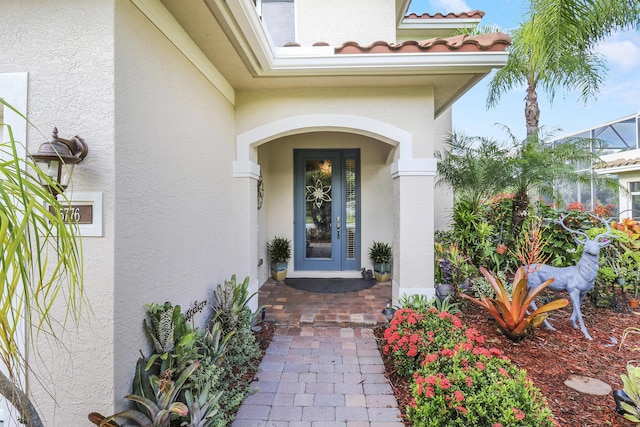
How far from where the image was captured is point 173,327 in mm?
2996

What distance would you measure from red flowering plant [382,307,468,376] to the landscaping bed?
0.23 meters

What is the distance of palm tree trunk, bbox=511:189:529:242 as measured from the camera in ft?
20.4

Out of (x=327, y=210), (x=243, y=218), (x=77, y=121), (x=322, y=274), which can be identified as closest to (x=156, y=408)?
(x=77, y=121)

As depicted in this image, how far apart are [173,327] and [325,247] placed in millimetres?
5136

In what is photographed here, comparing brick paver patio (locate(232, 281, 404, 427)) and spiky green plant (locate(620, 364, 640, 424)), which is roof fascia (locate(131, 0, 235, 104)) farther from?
spiky green plant (locate(620, 364, 640, 424))

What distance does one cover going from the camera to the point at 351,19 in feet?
23.0

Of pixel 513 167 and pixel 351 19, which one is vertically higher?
pixel 351 19

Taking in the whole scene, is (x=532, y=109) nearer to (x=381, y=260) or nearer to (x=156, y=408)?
(x=381, y=260)

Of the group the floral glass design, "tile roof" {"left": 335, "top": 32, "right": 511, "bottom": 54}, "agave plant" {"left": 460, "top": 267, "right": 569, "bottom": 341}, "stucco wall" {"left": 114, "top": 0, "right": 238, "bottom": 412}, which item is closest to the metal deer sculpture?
"agave plant" {"left": 460, "top": 267, "right": 569, "bottom": 341}

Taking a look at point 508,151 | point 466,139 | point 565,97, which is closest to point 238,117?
point 466,139

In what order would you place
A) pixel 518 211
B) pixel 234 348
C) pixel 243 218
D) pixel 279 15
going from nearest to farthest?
pixel 234 348 < pixel 243 218 < pixel 518 211 < pixel 279 15

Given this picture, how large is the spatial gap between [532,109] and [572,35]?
340 centimetres

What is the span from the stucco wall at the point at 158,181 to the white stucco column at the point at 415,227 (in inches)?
116

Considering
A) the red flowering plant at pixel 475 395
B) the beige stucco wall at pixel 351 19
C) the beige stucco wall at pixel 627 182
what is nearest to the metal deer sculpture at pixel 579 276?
the red flowering plant at pixel 475 395
